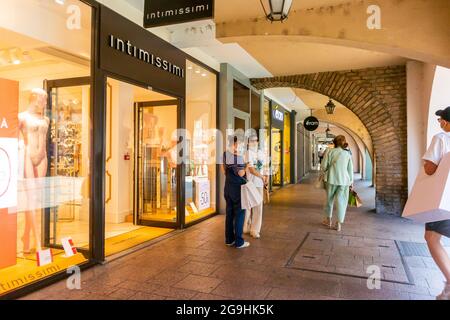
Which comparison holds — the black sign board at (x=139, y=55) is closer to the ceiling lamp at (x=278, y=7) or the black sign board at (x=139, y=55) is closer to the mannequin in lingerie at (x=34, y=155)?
the mannequin in lingerie at (x=34, y=155)

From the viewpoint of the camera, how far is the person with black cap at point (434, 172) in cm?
279

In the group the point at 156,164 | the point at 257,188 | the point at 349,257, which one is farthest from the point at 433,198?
the point at 156,164

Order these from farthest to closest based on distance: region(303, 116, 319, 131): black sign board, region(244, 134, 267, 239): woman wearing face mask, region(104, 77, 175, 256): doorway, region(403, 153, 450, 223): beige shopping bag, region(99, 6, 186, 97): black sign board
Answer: region(303, 116, 319, 131): black sign board
region(104, 77, 175, 256): doorway
region(244, 134, 267, 239): woman wearing face mask
region(99, 6, 186, 97): black sign board
region(403, 153, 450, 223): beige shopping bag

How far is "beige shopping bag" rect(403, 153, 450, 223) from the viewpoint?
2592 millimetres

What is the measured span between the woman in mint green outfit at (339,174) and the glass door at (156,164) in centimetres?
262

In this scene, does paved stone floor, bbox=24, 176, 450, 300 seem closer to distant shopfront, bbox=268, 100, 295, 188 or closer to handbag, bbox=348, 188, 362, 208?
handbag, bbox=348, 188, 362, 208

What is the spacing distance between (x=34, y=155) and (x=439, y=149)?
4124 millimetres

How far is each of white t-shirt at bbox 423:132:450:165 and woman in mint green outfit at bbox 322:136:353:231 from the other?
2.57m

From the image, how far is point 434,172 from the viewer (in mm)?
2822

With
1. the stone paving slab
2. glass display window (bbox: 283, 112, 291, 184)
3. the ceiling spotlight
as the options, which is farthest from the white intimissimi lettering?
glass display window (bbox: 283, 112, 291, 184)

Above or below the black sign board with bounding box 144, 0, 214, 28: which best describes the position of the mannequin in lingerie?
below

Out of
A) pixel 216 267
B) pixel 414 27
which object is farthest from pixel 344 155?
pixel 216 267
